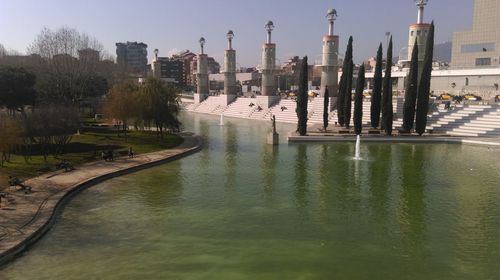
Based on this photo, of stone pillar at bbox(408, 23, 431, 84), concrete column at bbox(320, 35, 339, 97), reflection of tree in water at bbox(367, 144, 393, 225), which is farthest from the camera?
concrete column at bbox(320, 35, 339, 97)

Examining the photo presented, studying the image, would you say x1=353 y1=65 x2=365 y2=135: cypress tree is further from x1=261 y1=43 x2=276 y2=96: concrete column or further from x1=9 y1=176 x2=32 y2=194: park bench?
x1=261 y1=43 x2=276 y2=96: concrete column

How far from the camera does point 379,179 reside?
2338cm

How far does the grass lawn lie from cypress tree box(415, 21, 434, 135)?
24.1 meters

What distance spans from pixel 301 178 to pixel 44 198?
14026 mm

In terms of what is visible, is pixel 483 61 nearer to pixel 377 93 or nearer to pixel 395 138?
pixel 377 93

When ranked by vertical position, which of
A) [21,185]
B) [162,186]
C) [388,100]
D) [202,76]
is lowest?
[162,186]

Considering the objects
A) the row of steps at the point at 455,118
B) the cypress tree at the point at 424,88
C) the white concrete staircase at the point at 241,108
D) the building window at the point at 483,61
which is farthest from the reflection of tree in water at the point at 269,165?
the building window at the point at 483,61

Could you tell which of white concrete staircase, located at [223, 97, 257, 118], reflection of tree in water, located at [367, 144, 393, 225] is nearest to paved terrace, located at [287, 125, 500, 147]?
reflection of tree in water, located at [367, 144, 393, 225]

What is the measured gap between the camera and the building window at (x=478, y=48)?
81.1 meters

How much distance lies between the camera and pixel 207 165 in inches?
1080

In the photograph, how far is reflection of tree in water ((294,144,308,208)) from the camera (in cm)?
1931

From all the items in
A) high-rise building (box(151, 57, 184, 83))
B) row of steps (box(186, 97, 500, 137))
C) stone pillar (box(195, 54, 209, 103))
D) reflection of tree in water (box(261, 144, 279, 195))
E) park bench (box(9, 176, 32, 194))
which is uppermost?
high-rise building (box(151, 57, 184, 83))

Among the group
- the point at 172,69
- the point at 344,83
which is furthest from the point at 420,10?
the point at 172,69

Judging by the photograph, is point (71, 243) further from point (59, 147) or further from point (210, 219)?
point (59, 147)
